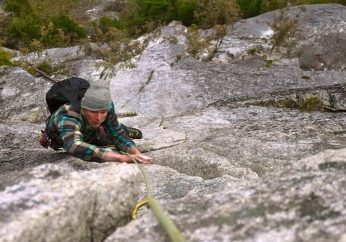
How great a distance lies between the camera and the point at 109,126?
6.58 metres

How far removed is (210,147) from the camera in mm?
7340

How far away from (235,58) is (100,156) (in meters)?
9.05

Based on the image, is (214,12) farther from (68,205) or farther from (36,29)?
(68,205)

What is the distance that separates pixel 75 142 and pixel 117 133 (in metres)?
0.97

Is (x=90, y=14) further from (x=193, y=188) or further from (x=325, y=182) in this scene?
(x=325, y=182)

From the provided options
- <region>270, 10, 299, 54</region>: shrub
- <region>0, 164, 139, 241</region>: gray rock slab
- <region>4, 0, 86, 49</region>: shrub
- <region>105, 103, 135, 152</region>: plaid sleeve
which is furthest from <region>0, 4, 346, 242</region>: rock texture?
<region>4, 0, 86, 49</region>: shrub

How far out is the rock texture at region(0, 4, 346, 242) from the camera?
2.71m

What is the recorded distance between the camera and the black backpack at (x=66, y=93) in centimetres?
622

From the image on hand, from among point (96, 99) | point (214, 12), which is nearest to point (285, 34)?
point (214, 12)

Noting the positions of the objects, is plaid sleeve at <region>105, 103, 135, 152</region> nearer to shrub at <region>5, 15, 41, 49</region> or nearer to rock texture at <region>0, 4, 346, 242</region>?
rock texture at <region>0, 4, 346, 242</region>

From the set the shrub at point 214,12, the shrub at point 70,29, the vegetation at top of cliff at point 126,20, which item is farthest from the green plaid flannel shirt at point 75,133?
the shrub at point 70,29

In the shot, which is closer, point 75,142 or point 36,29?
point 75,142

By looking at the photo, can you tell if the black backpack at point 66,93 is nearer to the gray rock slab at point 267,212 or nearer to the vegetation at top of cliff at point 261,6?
the gray rock slab at point 267,212

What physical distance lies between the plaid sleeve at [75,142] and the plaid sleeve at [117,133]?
727mm
